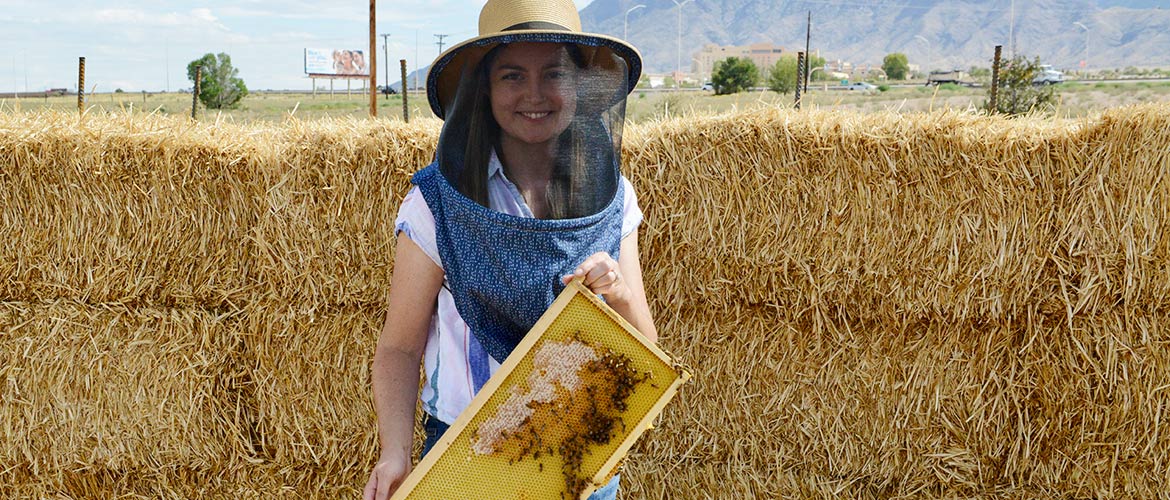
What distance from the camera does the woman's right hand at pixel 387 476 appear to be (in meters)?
1.64

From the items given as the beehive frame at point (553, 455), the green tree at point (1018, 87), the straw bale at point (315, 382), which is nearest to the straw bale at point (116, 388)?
the straw bale at point (315, 382)

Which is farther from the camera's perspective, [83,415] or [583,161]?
[83,415]

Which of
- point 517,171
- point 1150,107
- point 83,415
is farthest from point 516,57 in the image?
point 83,415

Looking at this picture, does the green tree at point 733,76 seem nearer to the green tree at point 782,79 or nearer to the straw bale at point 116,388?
the green tree at point 782,79

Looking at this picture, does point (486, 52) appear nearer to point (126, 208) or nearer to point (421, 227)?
point (421, 227)

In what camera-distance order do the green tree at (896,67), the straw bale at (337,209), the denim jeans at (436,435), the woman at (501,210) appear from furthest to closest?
the green tree at (896,67) < the straw bale at (337,209) < the denim jeans at (436,435) < the woman at (501,210)


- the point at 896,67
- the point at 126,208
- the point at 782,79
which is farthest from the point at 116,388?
the point at 896,67

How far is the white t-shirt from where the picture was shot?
165 centimetres

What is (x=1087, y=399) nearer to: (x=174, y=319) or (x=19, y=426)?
(x=174, y=319)

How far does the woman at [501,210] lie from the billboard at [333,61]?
Answer: 94562 mm

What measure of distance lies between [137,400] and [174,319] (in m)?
0.39

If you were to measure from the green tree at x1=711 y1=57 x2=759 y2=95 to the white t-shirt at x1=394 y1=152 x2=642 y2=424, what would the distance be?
4509 cm

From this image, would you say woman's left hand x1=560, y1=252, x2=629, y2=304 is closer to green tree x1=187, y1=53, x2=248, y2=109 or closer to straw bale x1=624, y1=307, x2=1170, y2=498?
straw bale x1=624, y1=307, x2=1170, y2=498

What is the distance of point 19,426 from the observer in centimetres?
352
